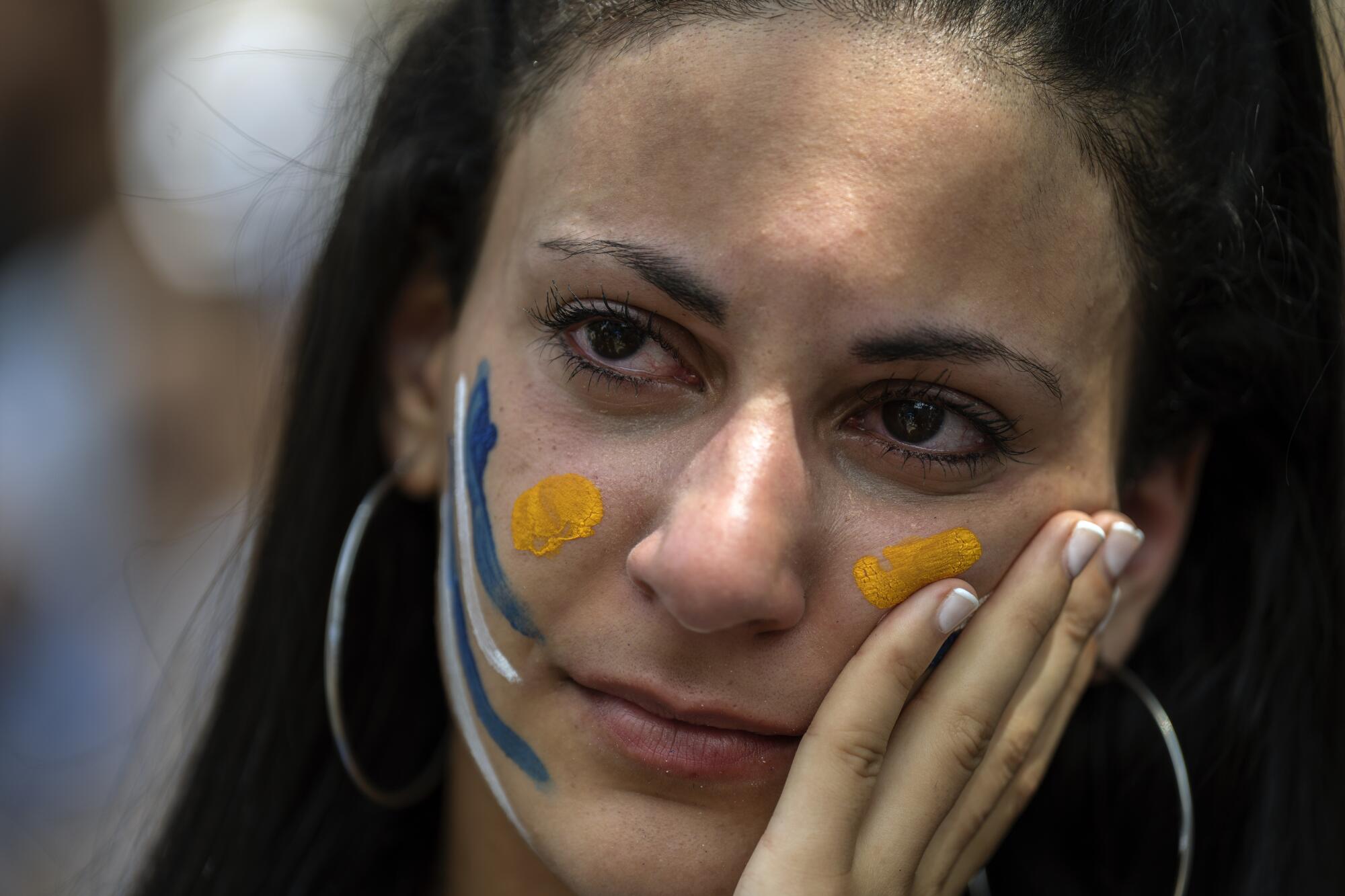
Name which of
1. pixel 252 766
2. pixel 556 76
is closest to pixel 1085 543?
pixel 556 76

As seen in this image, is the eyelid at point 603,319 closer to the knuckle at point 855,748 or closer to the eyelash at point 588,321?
the eyelash at point 588,321

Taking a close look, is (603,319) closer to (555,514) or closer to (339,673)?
(555,514)

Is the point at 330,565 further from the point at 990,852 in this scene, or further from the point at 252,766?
the point at 990,852

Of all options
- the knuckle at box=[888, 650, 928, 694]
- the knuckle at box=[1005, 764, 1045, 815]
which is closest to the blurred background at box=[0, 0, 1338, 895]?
the knuckle at box=[888, 650, 928, 694]

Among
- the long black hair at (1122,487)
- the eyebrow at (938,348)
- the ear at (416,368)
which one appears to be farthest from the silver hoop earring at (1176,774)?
the ear at (416,368)

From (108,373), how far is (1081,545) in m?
3.85

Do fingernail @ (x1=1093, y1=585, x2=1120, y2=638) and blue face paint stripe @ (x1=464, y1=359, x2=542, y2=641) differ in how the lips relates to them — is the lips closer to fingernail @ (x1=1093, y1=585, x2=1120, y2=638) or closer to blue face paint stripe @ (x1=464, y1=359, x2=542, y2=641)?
blue face paint stripe @ (x1=464, y1=359, x2=542, y2=641)

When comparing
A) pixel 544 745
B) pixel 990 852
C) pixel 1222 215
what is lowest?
pixel 990 852

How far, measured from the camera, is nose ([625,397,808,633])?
5.36 ft

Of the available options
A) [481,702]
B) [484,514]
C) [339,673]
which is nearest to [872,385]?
[484,514]

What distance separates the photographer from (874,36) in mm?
1771

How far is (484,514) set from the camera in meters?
1.92

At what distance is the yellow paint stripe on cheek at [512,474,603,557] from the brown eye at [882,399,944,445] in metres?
Answer: 0.46

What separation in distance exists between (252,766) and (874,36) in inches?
71.4
